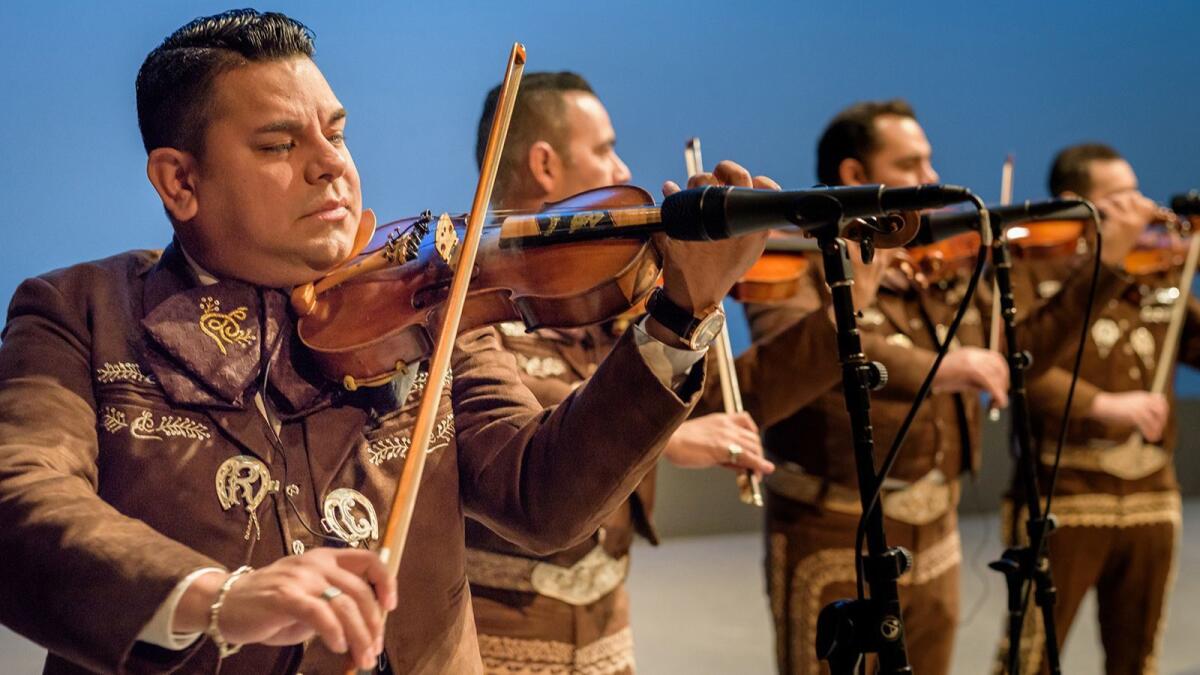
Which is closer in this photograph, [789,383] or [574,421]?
[574,421]

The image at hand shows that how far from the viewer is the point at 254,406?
123 centimetres

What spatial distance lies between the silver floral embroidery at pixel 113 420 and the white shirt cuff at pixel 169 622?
0.69ft

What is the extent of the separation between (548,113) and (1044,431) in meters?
1.74

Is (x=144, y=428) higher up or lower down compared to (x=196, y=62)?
lower down

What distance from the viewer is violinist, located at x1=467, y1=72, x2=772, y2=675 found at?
1.87 m

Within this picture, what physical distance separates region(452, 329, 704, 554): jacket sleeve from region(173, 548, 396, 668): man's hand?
323mm

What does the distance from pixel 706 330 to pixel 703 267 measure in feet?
0.19

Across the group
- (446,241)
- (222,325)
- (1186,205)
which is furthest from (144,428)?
Result: (1186,205)

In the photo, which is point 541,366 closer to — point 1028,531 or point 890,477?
point 1028,531

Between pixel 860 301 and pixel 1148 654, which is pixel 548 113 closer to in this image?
pixel 860 301

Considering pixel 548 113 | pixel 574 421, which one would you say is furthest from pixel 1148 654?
pixel 574 421

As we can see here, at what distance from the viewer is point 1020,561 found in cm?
184

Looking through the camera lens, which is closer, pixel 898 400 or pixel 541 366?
pixel 541 366

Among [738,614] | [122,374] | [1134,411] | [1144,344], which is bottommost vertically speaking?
[738,614]
